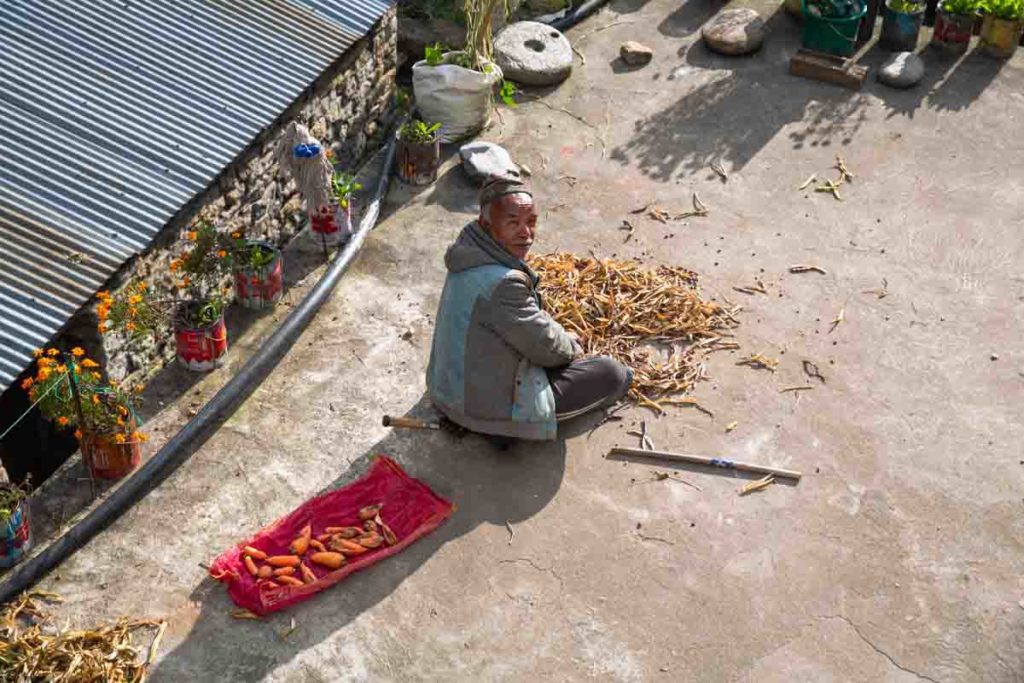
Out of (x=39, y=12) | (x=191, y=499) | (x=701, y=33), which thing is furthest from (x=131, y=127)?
(x=701, y=33)

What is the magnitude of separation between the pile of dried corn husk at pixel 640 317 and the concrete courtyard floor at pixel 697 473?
21 cm

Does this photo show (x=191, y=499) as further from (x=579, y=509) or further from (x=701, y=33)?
(x=701, y=33)

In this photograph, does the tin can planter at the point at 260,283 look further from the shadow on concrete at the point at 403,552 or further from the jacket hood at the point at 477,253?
the jacket hood at the point at 477,253

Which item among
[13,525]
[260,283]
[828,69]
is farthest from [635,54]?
[13,525]

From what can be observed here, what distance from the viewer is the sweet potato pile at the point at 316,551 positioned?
7078 mm

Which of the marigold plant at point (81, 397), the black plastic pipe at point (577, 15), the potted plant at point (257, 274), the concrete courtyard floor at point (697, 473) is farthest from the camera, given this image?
the black plastic pipe at point (577, 15)

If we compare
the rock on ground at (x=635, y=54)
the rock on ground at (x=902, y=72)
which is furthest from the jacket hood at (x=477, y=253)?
the rock on ground at (x=902, y=72)

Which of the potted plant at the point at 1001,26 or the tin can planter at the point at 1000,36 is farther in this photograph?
the tin can planter at the point at 1000,36

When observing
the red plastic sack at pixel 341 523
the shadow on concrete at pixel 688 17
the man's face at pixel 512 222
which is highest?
the man's face at pixel 512 222

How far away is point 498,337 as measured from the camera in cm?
755

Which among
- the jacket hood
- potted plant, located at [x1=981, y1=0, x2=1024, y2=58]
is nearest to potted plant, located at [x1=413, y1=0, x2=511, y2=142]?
the jacket hood

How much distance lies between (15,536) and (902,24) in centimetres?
984

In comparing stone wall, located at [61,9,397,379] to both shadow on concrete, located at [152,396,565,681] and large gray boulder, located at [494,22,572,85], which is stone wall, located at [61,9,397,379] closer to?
large gray boulder, located at [494,22,572,85]

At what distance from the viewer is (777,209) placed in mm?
10695
